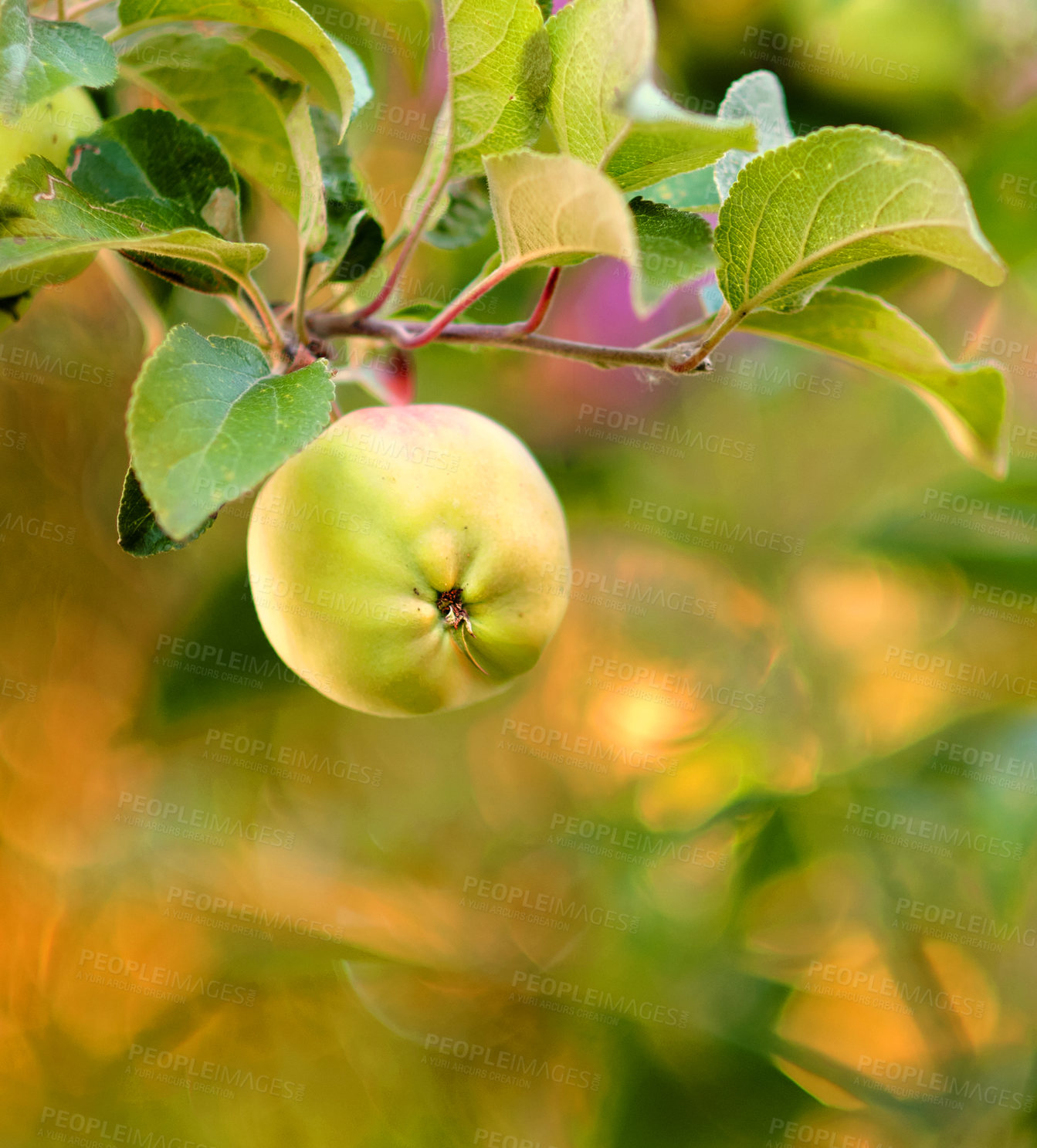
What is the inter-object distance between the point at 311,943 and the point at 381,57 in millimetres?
940

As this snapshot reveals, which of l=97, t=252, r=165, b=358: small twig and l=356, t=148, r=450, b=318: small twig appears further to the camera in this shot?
l=97, t=252, r=165, b=358: small twig

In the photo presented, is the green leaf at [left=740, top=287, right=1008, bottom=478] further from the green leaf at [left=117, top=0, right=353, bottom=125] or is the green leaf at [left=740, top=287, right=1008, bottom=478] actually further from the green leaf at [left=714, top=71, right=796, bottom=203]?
the green leaf at [left=117, top=0, right=353, bottom=125]

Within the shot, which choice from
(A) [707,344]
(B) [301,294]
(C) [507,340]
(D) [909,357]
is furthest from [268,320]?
(D) [909,357]

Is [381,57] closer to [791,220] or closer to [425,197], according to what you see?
[425,197]

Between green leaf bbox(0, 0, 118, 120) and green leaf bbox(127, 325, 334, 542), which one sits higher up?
green leaf bbox(0, 0, 118, 120)

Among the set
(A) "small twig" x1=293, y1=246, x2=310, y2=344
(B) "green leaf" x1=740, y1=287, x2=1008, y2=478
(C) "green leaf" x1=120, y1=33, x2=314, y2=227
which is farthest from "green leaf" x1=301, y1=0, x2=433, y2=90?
(B) "green leaf" x1=740, y1=287, x2=1008, y2=478

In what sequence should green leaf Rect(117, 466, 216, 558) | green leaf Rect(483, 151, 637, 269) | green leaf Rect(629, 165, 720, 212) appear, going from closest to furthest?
green leaf Rect(483, 151, 637, 269) → green leaf Rect(117, 466, 216, 558) → green leaf Rect(629, 165, 720, 212)

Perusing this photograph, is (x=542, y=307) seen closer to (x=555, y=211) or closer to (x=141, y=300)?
(x=555, y=211)

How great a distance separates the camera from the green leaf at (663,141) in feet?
1.12

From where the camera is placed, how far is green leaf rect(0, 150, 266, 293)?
1.21 feet

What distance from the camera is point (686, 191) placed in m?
0.56

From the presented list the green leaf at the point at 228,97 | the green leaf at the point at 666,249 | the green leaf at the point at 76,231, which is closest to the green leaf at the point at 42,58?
the green leaf at the point at 76,231

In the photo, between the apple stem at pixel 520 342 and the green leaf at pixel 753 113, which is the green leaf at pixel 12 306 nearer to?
the apple stem at pixel 520 342

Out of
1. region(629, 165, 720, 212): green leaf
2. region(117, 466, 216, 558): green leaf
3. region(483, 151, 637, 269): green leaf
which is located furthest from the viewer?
region(629, 165, 720, 212): green leaf
